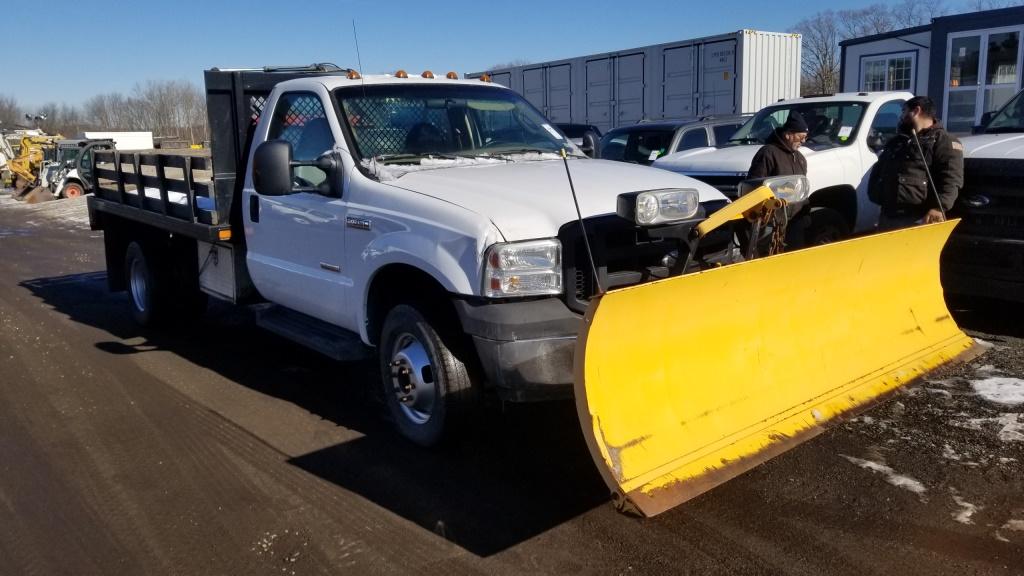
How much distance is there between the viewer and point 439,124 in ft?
18.1

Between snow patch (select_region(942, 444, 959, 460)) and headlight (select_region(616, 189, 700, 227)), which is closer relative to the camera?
headlight (select_region(616, 189, 700, 227))

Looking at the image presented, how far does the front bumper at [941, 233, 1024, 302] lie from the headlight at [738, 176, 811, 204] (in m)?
3.06

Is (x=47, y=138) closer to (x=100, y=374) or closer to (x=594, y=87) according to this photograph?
(x=594, y=87)

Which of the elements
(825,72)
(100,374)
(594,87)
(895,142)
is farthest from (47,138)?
(825,72)

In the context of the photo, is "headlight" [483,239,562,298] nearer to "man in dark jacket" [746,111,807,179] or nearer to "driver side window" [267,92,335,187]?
"driver side window" [267,92,335,187]

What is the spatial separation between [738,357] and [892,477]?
98 cm

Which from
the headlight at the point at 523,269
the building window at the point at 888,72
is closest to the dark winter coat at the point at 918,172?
the headlight at the point at 523,269

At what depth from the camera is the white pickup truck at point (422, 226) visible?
163 inches

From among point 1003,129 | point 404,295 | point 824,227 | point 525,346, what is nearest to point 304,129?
point 404,295

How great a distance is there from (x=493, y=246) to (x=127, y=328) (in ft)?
18.9

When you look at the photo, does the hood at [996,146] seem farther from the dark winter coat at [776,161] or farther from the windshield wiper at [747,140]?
the windshield wiper at [747,140]

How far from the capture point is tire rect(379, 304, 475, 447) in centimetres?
445

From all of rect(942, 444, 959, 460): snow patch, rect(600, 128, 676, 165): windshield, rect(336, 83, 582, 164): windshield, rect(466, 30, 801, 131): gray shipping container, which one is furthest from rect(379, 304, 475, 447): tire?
rect(466, 30, 801, 131): gray shipping container

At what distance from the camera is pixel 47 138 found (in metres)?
35.0
